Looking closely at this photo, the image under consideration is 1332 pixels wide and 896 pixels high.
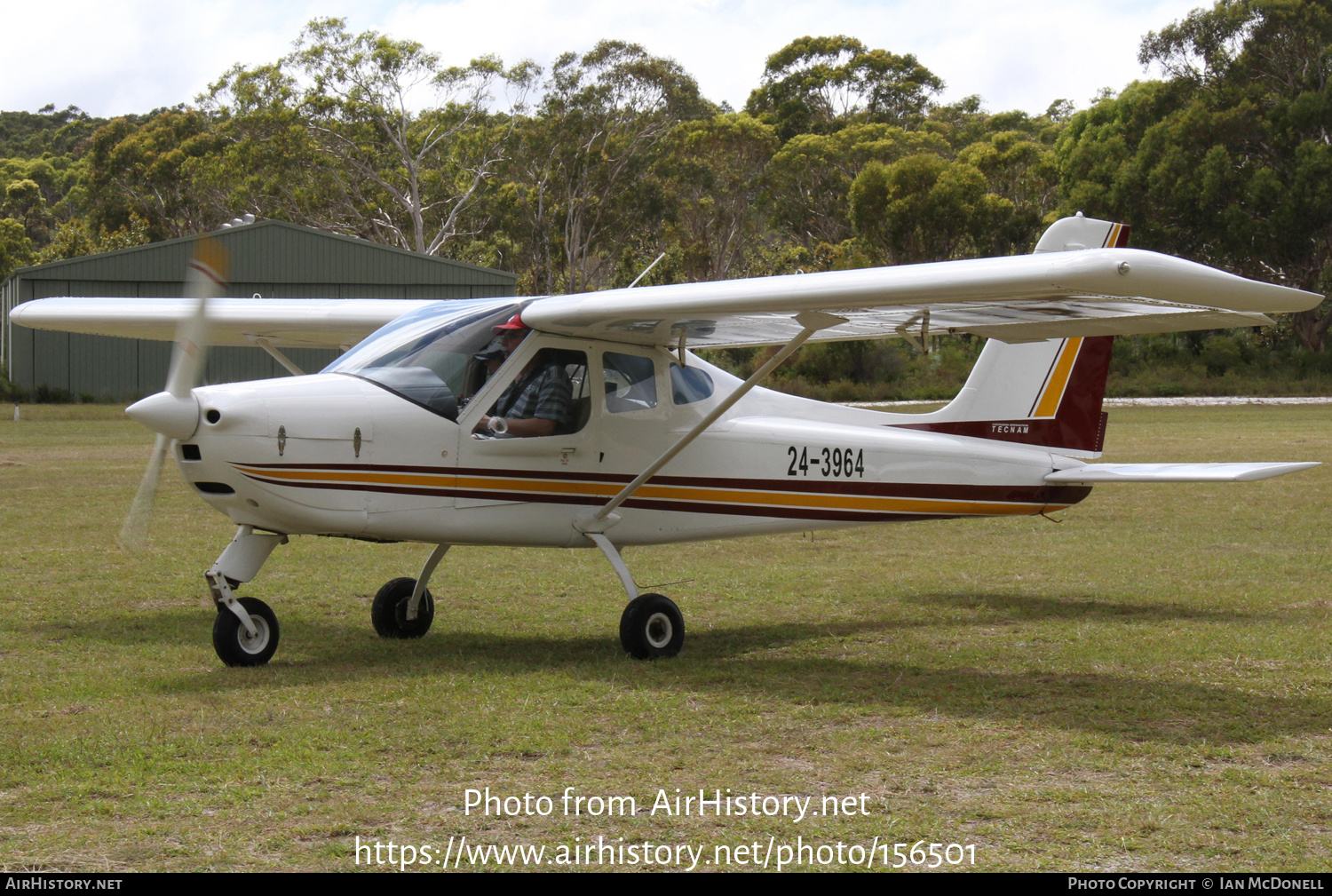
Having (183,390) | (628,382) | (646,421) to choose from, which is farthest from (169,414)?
(646,421)

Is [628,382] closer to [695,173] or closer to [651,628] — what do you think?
[651,628]

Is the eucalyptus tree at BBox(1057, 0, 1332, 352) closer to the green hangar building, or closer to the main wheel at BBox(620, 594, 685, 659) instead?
the green hangar building

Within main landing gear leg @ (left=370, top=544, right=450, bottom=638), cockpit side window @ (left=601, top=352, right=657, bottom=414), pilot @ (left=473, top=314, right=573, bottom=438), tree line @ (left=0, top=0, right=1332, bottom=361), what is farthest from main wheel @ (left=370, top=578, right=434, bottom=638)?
tree line @ (left=0, top=0, right=1332, bottom=361)

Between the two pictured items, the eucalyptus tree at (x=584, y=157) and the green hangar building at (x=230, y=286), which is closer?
the green hangar building at (x=230, y=286)

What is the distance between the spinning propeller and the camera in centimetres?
654

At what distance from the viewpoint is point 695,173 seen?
220ft

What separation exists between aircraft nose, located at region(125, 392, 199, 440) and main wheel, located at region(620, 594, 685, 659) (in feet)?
9.08

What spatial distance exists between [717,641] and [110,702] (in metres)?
3.83

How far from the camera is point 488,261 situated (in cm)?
7044

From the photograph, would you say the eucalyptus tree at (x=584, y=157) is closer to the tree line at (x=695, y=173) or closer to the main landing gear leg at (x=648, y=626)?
the tree line at (x=695, y=173)

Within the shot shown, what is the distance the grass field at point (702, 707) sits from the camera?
447 centimetres

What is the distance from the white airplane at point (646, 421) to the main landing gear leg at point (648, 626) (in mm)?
16

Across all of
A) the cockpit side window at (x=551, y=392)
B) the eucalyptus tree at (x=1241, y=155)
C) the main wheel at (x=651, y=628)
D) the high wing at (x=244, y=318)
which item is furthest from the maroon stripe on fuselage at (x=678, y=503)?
the eucalyptus tree at (x=1241, y=155)

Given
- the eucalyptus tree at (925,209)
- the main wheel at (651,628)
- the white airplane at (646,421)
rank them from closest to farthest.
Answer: the white airplane at (646,421), the main wheel at (651,628), the eucalyptus tree at (925,209)
